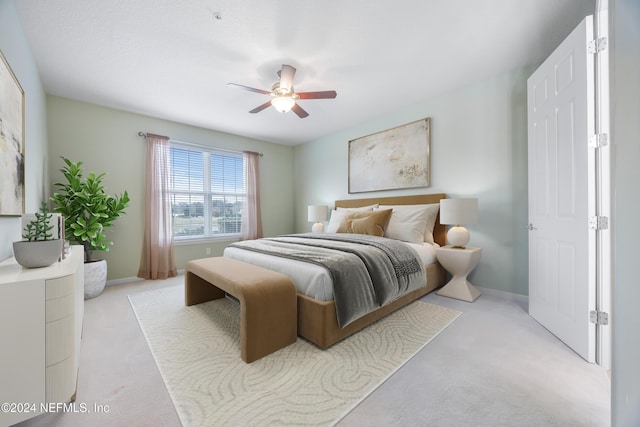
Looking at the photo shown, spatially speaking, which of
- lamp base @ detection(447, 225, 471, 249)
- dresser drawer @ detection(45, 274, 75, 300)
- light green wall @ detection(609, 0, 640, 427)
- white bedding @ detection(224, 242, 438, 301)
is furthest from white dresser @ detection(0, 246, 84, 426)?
lamp base @ detection(447, 225, 471, 249)

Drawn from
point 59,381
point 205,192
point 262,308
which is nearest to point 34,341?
point 59,381

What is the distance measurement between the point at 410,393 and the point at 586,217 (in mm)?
1655

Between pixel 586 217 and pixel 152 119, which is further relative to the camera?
pixel 152 119

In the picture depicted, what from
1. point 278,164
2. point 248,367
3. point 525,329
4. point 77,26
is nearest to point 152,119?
point 77,26

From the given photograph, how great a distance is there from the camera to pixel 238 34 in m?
2.09

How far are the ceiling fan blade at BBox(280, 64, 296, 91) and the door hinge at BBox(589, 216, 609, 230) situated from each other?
2.68 metres

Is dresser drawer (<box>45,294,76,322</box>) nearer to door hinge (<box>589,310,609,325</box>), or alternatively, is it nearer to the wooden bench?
the wooden bench

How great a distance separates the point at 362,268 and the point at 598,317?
1.57 meters

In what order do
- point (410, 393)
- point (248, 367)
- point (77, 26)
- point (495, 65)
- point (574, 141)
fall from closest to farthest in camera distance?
point (410, 393) < point (248, 367) < point (574, 141) < point (77, 26) < point (495, 65)

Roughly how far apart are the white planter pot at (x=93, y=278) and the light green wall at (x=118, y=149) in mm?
622

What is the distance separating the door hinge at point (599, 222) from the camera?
160 cm

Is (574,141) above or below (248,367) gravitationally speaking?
above

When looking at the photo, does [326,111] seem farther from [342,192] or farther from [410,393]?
[410,393]

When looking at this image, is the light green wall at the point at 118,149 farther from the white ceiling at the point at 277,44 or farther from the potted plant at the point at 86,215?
the potted plant at the point at 86,215
